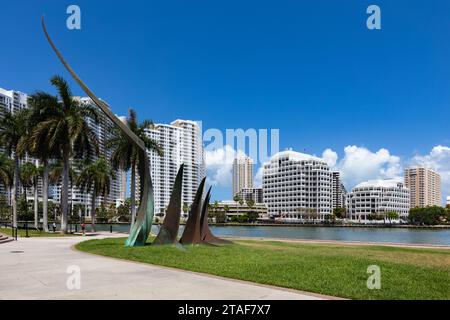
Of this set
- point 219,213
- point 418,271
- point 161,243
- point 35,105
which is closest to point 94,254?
point 161,243

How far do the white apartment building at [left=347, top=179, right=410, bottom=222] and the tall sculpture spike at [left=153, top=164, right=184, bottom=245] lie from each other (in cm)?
17946

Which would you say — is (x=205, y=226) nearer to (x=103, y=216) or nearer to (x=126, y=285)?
(x=126, y=285)

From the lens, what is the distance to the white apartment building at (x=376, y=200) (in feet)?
618

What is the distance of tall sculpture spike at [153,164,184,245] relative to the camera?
67.6ft

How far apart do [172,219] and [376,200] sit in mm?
183296

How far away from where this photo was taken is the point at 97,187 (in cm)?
5469

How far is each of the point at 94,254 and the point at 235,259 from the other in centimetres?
673

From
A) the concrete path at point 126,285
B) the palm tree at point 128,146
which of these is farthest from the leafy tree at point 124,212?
the concrete path at point 126,285

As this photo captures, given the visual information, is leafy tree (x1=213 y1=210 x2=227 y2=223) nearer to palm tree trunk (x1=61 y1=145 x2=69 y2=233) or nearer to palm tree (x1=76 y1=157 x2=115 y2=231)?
palm tree (x1=76 y1=157 x2=115 y2=231)

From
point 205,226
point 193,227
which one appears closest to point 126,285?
point 193,227

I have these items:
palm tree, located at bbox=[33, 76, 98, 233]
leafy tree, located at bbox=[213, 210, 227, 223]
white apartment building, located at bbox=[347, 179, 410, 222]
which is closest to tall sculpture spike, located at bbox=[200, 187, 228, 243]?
palm tree, located at bbox=[33, 76, 98, 233]

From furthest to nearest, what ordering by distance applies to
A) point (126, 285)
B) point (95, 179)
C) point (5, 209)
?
point (5, 209), point (95, 179), point (126, 285)

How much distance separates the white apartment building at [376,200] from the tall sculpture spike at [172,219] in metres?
179

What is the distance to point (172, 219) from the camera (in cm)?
2130
